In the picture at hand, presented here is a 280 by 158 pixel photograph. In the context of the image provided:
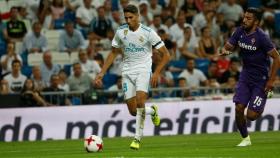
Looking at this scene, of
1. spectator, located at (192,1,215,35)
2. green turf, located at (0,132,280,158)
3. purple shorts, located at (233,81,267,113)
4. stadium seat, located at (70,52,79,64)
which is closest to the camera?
green turf, located at (0,132,280,158)

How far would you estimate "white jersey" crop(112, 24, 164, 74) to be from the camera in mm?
16188

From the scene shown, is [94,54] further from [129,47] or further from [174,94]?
[129,47]

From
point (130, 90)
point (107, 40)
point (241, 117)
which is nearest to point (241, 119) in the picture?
point (241, 117)

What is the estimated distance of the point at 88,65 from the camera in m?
24.8

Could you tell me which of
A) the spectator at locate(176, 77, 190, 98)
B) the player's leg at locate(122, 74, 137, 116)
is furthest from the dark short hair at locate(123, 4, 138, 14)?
the spectator at locate(176, 77, 190, 98)

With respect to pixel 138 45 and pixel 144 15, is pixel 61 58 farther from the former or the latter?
pixel 138 45

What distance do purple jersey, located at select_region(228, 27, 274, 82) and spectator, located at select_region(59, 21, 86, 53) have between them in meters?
10.2

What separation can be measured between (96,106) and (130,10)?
7214 millimetres

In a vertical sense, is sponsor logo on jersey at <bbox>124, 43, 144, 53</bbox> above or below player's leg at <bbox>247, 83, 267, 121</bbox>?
above

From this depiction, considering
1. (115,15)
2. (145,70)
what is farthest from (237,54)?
(145,70)

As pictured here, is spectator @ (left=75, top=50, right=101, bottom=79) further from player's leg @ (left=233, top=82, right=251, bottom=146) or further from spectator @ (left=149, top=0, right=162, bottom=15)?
player's leg @ (left=233, top=82, right=251, bottom=146)

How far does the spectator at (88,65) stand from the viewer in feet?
80.8

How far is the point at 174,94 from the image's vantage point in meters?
23.8

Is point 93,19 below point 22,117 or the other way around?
the other way around
